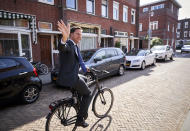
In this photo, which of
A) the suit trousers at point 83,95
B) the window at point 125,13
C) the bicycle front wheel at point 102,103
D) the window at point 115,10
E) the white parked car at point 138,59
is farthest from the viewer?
the window at point 125,13

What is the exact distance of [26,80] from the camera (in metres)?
4.15

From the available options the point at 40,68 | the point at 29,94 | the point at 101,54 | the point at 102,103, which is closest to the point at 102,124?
the point at 102,103

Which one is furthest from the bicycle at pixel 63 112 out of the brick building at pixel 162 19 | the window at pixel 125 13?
the brick building at pixel 162 19

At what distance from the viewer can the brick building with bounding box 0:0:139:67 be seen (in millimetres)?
8219

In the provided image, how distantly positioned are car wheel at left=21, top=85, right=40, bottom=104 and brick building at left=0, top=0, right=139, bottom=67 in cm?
530

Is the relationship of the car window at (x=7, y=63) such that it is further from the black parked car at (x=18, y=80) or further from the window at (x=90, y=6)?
the window at (x=90, y=6)

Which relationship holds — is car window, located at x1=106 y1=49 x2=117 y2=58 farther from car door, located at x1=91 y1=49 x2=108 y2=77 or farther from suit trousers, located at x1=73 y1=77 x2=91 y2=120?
suit trousers, located at x1=73 y1=77 x2=91 y2=120

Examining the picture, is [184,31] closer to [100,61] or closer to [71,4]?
[71,4]

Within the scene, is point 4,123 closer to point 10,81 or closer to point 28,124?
point 28,124

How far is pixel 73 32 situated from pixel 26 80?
268 centimetres

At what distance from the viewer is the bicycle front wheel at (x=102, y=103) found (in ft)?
10.6

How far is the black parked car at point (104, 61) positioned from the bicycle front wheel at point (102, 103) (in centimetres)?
233

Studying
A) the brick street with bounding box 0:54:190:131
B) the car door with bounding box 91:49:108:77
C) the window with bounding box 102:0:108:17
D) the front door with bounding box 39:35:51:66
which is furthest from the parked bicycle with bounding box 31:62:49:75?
the window with bounding box 102:0:108:17

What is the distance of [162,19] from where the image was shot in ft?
95.8
